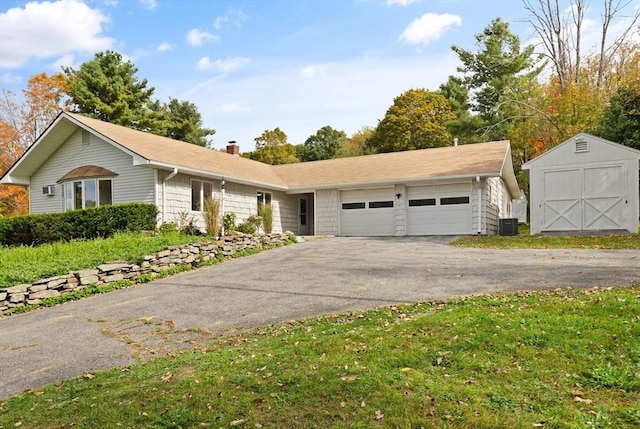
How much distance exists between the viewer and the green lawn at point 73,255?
32.7 feet

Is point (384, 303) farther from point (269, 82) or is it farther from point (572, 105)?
point (572, 105)

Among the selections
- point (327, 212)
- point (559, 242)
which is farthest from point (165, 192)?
point (559, 242)

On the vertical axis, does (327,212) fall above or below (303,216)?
above

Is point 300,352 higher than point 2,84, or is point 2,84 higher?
point 2,84

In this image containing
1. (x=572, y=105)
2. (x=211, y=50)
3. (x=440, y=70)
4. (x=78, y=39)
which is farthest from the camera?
(x=440, y=70)

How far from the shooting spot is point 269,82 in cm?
1711

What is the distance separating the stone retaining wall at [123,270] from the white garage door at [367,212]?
6.36 meters

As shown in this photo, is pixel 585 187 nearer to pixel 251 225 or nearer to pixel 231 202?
pixel 251 225

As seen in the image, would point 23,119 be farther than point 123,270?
Yes

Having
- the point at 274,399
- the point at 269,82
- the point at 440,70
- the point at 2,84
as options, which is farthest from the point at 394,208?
the point at 2,84

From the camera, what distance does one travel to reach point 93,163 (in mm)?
16984

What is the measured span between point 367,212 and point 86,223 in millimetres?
11136

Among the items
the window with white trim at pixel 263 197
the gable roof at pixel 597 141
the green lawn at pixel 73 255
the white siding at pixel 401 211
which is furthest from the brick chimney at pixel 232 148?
the gable roof at pixel 597 141

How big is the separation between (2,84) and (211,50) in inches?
860
